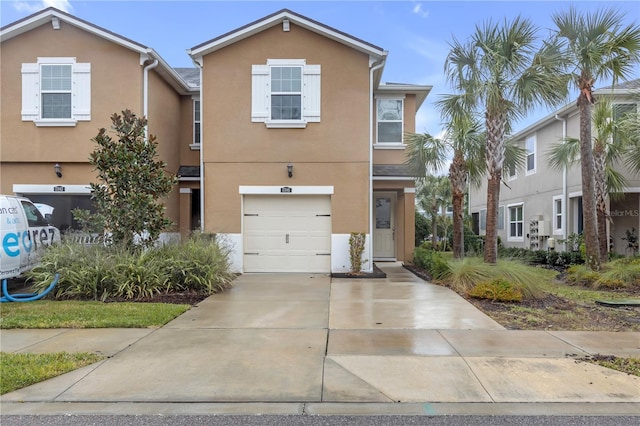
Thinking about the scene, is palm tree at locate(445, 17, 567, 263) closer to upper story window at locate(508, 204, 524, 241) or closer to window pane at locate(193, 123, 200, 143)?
window pane at locate(193, 123, 200, 143)

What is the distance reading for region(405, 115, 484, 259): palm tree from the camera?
1257 cm

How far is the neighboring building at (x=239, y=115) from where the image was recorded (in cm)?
1250

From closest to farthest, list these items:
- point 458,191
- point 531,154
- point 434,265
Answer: point 434,265
point 458,191
point 531,154

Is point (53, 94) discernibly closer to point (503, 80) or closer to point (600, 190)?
point (503, 80)

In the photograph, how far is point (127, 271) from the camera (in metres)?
8.98

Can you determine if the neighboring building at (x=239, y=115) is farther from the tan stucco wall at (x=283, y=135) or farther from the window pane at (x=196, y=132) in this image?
the window pane at (x=196, y=132)

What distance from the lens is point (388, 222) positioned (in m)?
17.0

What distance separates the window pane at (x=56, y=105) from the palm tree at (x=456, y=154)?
1026 centimetres

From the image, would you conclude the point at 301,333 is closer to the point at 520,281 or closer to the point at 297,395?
the point at 297,395

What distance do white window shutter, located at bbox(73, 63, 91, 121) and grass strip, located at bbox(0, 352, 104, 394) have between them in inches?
352

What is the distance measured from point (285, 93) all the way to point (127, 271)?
6703mm

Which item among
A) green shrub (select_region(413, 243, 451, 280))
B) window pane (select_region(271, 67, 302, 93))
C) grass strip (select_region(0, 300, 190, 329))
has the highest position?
window pane (select_region(271, 67, 302, 93))

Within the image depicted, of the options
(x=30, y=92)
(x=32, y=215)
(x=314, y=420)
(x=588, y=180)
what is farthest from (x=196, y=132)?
(x=314, y=420)

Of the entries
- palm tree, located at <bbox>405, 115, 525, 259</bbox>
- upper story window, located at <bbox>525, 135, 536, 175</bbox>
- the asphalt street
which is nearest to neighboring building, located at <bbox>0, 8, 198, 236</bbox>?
palm tree, located at <bbox>405, 115, 525, 259</bbox>
